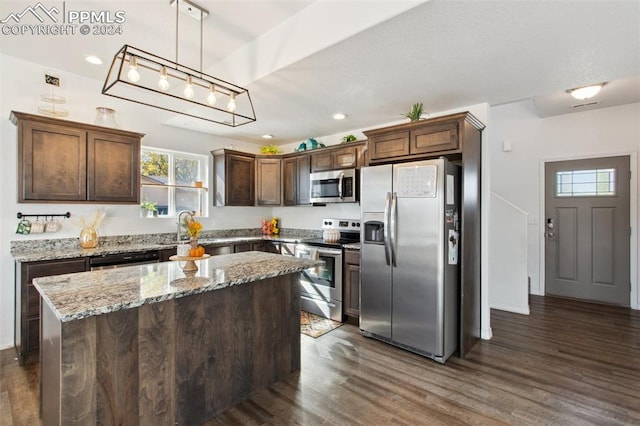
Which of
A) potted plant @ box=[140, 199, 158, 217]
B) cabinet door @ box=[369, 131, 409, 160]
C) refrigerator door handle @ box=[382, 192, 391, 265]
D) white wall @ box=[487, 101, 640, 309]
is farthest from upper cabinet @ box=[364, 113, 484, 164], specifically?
potted plant @ box=[140, 199, 158, 217]

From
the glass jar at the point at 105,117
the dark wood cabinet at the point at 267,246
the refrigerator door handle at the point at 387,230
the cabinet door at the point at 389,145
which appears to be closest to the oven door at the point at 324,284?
the dark wood cabinet at the point at 267,246

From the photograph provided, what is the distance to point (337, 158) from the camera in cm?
432

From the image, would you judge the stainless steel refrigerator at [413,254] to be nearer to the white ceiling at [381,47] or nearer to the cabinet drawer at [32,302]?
the white ceiling at [381,47]

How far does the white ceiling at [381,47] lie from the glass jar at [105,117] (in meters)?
0.40

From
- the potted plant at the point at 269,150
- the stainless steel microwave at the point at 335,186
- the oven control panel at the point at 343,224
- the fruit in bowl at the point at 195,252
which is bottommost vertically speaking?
the fruit in bowl at the point at 195,252

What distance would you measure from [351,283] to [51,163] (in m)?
3.45

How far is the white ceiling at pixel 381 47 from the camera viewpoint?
191 centimetres

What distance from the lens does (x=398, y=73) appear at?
2691 millimetres

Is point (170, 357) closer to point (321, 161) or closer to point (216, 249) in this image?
point (216, 249)

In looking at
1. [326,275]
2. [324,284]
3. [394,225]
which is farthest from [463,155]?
[324,284]

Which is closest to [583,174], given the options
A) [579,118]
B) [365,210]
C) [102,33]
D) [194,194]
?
[579,118]

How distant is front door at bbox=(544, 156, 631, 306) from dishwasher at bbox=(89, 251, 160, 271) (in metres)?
5.86

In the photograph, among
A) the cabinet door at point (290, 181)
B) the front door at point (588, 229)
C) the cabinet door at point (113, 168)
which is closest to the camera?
the cabinet door at point (113, 168)

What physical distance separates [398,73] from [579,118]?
3.78m
